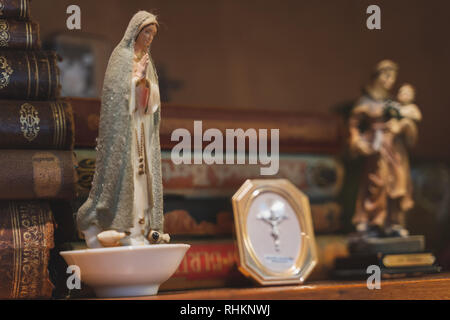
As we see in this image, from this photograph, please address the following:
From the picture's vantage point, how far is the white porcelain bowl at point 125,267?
1.05m

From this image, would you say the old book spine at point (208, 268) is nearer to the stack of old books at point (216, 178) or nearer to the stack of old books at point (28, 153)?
the stack of old books at point (216, 178)

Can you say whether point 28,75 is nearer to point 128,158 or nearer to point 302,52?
point 128,158

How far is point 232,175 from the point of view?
1487 millimetres

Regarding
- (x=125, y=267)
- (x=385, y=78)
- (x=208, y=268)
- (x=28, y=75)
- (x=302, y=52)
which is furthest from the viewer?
(x=302, y=52)

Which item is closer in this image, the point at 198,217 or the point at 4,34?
the point at 4,34

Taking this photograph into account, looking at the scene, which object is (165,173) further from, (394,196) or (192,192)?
(394,196)

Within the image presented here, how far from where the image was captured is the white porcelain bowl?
3.46 ft

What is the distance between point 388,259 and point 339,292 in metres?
0.37

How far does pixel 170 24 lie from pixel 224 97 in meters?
0.24

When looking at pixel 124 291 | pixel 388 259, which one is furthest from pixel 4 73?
pixel 388 259

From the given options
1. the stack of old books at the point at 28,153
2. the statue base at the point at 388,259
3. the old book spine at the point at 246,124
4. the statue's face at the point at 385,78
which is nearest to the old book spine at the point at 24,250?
the stack of old books at the point at 28,153

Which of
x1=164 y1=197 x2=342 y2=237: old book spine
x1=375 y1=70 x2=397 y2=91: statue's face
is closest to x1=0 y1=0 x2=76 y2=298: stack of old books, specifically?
x1=164 y1=197 x2=342 y2=237: old book spine
